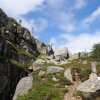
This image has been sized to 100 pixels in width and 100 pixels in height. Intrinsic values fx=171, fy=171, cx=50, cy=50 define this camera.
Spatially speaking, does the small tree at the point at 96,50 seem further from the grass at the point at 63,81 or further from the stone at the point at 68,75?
the grass at the point at 63,81

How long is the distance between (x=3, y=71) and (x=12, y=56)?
40.4ft

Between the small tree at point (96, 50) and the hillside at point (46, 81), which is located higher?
the small tree at point (96, 50)

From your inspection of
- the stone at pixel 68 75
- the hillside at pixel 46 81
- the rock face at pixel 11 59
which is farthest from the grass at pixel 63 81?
the rock face at pixel 11 59

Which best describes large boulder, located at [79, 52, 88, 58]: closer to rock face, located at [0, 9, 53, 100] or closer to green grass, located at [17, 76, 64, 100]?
rock face, located at [0, 9, 53, 100]

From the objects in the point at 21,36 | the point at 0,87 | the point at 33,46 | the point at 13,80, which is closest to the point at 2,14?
the point at 21,36

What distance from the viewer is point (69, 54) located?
90.4m

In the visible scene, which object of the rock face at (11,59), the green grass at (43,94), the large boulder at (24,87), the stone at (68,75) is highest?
the rock face at (11,59)

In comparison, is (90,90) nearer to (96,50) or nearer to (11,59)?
(11,59)

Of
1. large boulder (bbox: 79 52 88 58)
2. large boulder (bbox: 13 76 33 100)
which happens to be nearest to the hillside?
large boulder (bbox: 13 76 33 100)

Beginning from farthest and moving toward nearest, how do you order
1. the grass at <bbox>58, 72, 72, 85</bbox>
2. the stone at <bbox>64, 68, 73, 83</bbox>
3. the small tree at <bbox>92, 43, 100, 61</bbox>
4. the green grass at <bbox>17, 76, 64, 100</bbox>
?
the small tree at <bbox>92, 43, 100, 61</bbox> < the stone at <bbox>64, 68, 73, 83</bbox> < the grass at <bbox>58, 72, 72, 85</bbox> < the green grass at <bbox>17, 76, 64, 100</bbox>

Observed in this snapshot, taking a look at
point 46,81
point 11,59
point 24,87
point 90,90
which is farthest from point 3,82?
point 90,90

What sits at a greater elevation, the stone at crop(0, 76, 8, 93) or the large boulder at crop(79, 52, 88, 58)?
the large boulder at crop(79, 52, 88, 58)

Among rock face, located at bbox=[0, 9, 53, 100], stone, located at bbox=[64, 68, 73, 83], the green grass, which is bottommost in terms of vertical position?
the green grass

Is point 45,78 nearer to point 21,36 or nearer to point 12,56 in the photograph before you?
point 12,56
